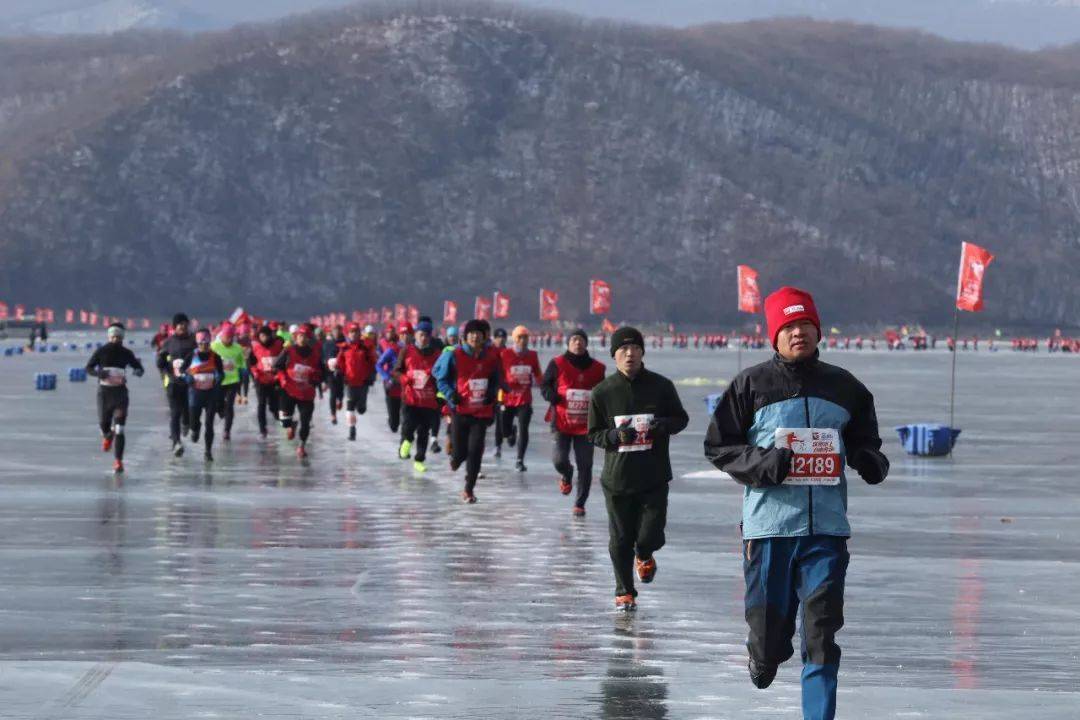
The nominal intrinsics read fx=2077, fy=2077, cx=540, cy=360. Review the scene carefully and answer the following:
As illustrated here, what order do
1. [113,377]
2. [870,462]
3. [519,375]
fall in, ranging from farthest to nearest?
[519,375]
[113,377]
[870,462]

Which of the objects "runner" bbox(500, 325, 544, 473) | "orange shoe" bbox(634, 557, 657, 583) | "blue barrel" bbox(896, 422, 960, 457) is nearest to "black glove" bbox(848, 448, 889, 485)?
"orange shoe" bbox(634, 557, 657, 583)

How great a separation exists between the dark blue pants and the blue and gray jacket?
0.07m

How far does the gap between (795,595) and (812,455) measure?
545 millimetres

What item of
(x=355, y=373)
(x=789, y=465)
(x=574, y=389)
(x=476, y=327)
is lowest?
(x=355, y=373)

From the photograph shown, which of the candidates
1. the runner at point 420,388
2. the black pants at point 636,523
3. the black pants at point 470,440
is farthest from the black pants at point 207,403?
the black pants at point 636,523

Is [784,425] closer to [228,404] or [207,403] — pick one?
[207,403]

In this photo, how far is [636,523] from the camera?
12.0 m

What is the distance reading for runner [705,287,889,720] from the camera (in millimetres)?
7668

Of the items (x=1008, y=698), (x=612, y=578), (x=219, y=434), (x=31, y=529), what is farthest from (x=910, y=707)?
(x=219, y=434)

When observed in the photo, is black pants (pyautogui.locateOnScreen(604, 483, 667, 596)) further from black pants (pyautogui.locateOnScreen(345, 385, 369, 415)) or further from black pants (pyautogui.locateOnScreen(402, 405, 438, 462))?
black pants (pyautogui.locateOnScreen(345, 385, 369, 415))

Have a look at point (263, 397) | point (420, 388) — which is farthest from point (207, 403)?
point (263, 397)

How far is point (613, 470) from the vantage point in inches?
476

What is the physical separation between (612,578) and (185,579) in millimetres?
2697

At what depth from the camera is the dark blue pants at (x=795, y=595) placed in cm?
754
